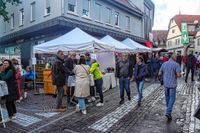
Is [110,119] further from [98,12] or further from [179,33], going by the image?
[179,33]

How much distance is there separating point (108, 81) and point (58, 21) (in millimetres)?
5796

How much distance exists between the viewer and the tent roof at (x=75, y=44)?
39.9 ft

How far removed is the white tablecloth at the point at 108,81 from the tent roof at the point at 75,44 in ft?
4.87

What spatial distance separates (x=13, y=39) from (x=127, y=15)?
1175cm

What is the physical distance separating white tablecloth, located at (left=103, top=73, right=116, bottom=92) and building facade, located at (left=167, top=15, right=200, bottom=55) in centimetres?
5520

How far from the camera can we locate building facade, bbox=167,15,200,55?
6900 cm

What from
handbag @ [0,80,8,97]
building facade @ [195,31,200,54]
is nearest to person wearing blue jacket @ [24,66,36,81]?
handbag @ [0,80,8,97]

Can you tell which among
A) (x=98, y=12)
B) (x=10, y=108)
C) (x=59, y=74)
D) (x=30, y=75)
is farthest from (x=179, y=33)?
(x=10, y=108)

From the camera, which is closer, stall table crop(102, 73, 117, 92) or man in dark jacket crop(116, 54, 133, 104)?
man in dark jacket crop(116, 54, 133, 104)

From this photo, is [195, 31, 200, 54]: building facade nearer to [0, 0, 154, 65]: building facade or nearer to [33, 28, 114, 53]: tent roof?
[0, 0, 154, 65]: building facade

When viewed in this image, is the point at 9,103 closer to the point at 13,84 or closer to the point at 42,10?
the point at 13,84

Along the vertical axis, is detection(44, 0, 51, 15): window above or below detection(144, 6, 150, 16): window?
below

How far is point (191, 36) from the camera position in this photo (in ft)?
229

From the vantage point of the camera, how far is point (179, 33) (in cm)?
7044
